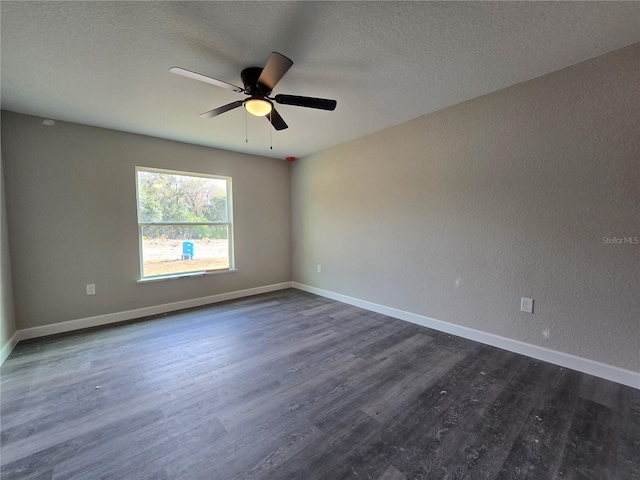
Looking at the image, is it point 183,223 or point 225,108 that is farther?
point 183,223

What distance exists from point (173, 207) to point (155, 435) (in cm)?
302

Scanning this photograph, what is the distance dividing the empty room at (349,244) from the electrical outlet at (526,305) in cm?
2

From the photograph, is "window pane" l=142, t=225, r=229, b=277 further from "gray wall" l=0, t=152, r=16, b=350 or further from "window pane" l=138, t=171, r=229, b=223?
"gray wall" l=0, t=152, r=16, b=350

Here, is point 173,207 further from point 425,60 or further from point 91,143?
point 425,60

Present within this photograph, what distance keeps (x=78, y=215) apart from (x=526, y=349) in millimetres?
4957

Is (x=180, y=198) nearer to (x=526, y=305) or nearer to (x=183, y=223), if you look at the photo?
(x=183, y=223)

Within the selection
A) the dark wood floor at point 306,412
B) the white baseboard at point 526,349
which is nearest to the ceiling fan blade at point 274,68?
the dark wood floor at point 306,412

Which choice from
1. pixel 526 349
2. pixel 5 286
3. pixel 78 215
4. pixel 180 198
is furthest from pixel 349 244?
pixel 5 286

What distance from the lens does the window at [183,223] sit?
142 inches

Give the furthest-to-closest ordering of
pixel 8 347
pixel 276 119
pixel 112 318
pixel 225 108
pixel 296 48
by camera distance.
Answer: pixel 112 318, pixel 8 347, pixel 276 119, pixel 225 108, pixel 296 48

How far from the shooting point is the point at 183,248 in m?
3.94

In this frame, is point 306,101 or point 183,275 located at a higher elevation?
point 306,101

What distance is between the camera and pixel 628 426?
61.1 inches

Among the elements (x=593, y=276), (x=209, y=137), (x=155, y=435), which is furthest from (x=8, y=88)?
(x=593, y=276)
